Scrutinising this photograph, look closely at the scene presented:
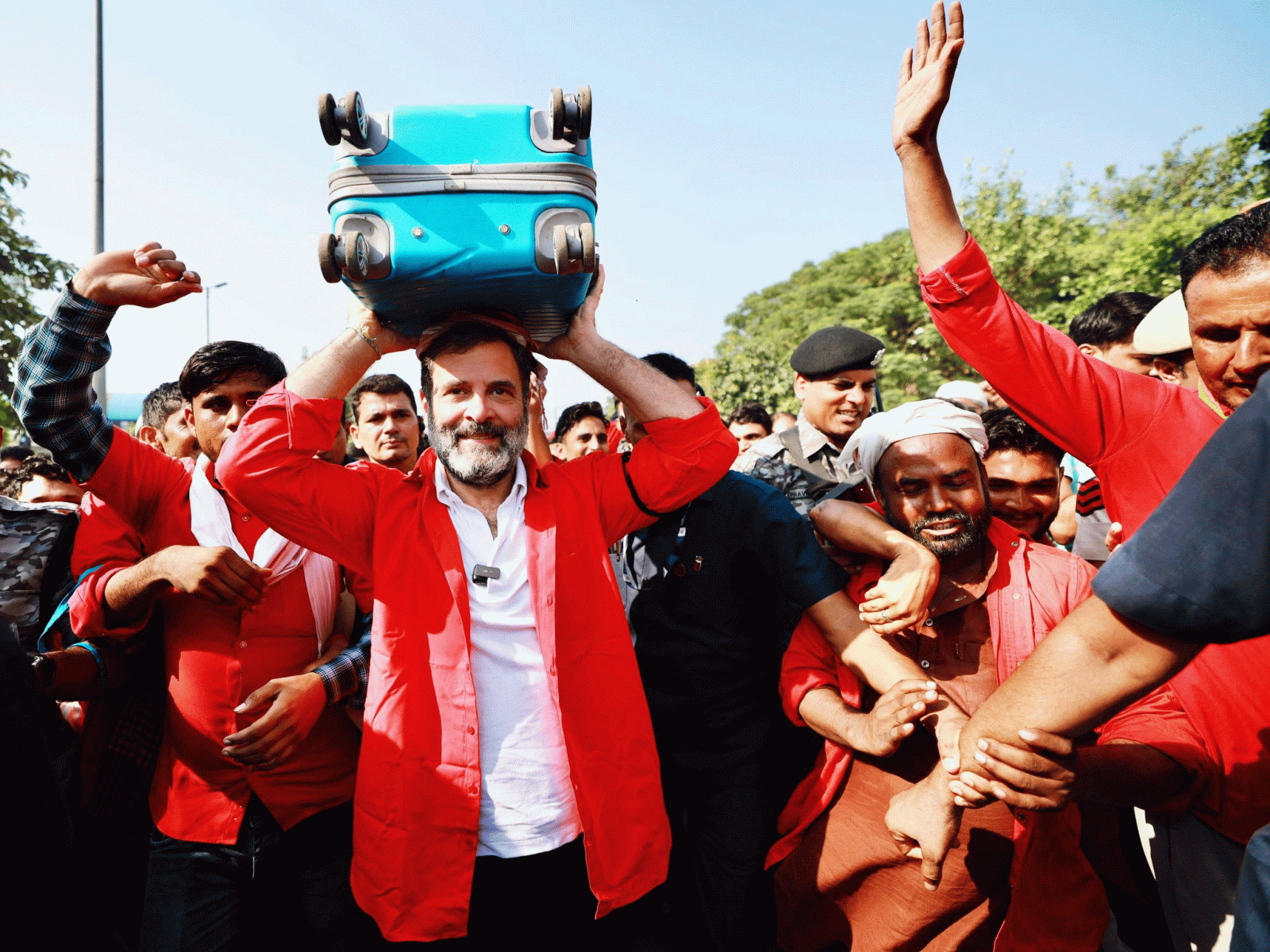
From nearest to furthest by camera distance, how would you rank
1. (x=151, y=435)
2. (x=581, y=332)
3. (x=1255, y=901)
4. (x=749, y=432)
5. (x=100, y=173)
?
(x=1255, y=901) → (x=581, y=332) → (x=151, y=435) → (x=749, y=432) → (x=100, y=173)

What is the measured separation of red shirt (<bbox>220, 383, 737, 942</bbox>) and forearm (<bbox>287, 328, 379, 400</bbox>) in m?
0.05

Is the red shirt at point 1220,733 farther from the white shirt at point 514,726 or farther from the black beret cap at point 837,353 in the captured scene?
the black beret cap at point 837,353

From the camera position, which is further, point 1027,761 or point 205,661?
point 205,661

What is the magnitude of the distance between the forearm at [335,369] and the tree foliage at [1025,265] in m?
18.7

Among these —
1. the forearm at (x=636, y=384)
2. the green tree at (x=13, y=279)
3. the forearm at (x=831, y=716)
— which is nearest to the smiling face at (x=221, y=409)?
the forearm at (x=636, y=384)

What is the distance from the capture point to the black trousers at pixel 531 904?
2084mm

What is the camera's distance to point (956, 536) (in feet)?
8.06

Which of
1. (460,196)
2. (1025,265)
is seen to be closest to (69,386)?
(460,196)

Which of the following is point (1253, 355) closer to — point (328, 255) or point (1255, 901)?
point (1255, 901)

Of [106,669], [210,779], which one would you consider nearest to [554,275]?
[210,779]

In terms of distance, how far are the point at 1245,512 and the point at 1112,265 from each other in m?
28.0

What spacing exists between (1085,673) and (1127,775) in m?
0.93

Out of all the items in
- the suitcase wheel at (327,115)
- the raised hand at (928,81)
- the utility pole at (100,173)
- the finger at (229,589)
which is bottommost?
the finger at (229,589)

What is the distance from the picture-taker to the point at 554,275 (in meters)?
2.04
